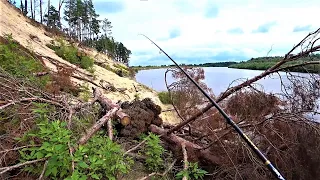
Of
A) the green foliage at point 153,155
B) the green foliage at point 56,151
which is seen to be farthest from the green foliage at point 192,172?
the green foliage at point 56,151

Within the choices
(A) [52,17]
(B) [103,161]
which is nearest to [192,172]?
(B) [103,161]

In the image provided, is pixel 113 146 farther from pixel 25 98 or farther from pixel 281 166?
pixel 281 166

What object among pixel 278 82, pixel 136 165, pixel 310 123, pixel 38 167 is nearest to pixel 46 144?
pixel 38 167

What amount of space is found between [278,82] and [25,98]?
3.44 meters

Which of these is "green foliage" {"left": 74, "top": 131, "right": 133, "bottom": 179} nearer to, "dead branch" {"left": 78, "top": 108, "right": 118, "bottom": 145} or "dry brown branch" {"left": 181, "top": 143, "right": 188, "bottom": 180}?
"dead branch" {"left": 78, "top": 108, "right": 118, "bottom": 145}

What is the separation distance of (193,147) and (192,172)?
0.69 metres

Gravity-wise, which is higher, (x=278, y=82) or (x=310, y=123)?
(x=278, y=82)

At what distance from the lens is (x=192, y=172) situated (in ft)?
14.9

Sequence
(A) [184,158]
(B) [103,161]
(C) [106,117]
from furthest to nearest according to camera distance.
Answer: (C) [106,117] → (A) [184,158] → (B) [103,161]

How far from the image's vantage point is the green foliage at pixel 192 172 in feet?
14.0

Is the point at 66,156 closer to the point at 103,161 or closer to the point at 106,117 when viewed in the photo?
the point at 103,161

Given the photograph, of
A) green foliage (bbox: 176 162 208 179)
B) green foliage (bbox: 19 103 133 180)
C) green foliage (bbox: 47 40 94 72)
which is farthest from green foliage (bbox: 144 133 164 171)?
green foliage (bbox: 47 40 94 72)

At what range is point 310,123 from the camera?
4422 mm

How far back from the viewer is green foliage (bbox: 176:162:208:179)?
14.0 ft
